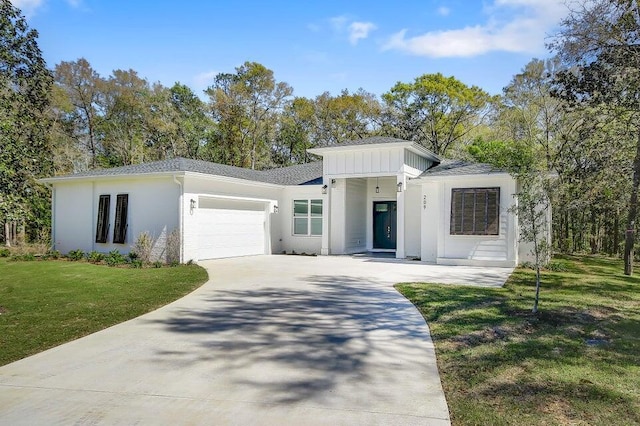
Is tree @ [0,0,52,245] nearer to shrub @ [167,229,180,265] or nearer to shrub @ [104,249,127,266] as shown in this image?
shrub @ [104,249,127,266]

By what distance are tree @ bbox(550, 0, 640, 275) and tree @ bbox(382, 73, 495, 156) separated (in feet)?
50.5

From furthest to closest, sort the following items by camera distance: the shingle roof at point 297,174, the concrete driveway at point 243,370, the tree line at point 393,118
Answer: the shingle roof at point 297,174, the tree line at point 393,118, the concrete driveway at point 243,370

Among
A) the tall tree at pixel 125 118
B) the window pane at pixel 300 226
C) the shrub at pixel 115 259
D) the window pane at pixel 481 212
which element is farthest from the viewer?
the tall tree at pixel 125 118

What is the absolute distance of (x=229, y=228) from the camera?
52.1 feet

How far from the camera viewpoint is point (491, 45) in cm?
1661

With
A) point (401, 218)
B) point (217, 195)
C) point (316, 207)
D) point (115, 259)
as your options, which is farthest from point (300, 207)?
point (115, 259)

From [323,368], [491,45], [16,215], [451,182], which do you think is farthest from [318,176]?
[323,368]

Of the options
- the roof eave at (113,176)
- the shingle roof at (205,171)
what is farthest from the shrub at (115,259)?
the shingle roof at (205,171)

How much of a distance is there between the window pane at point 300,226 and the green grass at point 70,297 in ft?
20.0

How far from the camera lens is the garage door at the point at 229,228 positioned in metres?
14.8

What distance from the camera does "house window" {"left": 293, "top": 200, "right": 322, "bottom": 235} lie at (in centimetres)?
1800

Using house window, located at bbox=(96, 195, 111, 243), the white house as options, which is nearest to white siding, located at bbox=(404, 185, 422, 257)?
the white house

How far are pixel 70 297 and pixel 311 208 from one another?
35.7 ft

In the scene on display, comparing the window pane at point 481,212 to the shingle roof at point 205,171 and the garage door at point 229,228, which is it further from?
the garage door at point 229,228
